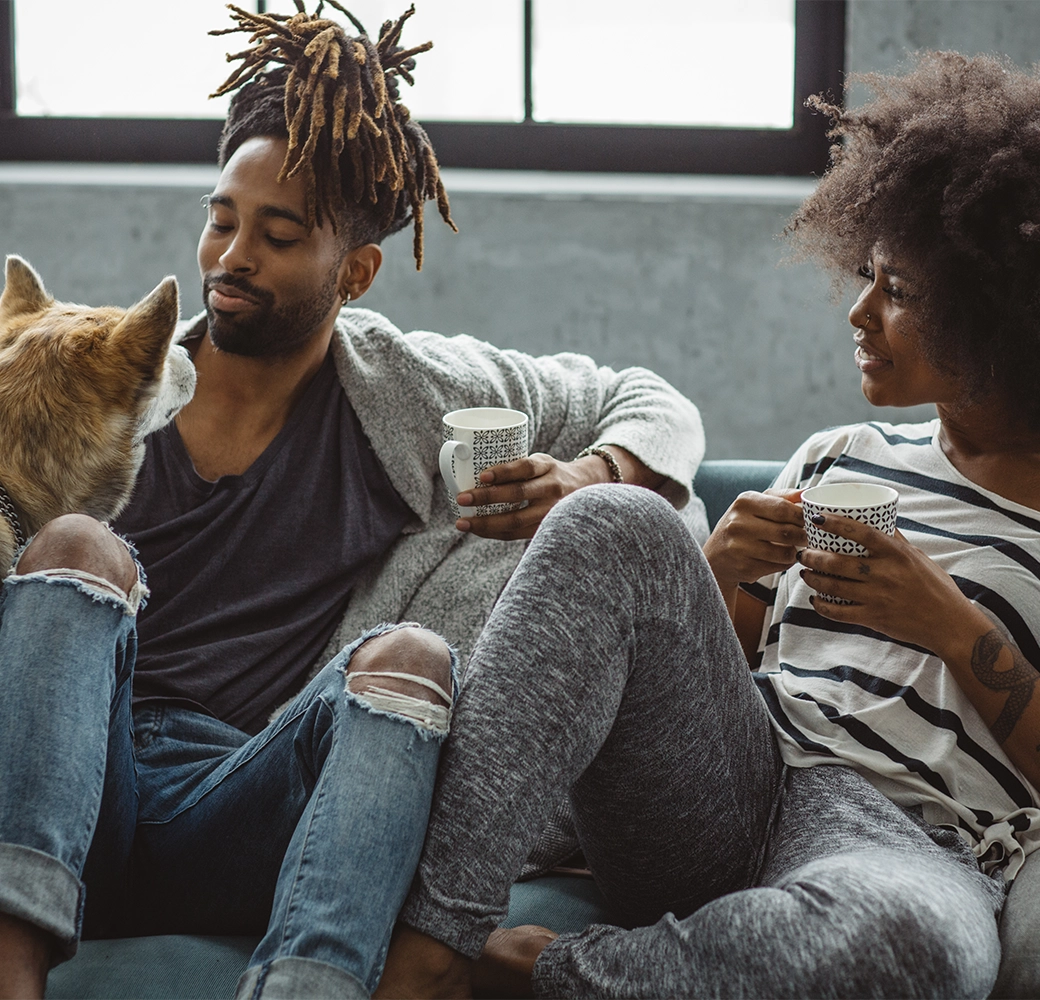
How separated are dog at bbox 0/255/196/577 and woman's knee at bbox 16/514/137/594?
13cm

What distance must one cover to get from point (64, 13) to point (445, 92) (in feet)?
3.09

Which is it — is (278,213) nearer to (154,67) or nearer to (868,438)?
(868,438)

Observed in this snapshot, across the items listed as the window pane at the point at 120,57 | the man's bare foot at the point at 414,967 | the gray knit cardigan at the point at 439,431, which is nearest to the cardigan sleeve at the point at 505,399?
the gray knit cardigan at the point at 439,431

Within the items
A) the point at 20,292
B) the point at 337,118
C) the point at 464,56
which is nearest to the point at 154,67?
the point at 464,56

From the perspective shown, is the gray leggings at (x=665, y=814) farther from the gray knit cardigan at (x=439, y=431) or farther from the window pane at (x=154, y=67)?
the window pane at (x=154, y=67)

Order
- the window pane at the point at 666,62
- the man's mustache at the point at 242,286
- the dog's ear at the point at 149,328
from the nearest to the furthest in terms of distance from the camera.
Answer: the dog's ear at the point at 149,328, the man's mustache at the point at 242,286, the window pane at the point at 666,62

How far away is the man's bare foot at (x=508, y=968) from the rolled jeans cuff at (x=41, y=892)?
350 millimetres

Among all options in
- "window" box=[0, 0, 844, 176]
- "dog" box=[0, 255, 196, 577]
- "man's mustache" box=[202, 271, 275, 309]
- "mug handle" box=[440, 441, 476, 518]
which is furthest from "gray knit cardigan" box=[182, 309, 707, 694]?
"window" box=[0, 0, 844, 176]

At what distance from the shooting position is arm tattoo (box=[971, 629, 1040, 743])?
1.09 metres

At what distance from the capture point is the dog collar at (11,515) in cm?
113

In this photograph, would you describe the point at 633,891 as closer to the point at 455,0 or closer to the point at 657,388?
the point at 657,388

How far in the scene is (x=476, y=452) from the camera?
126 cm

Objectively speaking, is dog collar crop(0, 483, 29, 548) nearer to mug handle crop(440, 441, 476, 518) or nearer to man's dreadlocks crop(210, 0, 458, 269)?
mug handle crop(440, 441, 476, 518)

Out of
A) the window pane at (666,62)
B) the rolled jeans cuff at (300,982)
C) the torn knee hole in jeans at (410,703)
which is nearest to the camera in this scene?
the rolled jeans cuff at (300,982)
